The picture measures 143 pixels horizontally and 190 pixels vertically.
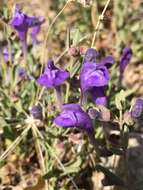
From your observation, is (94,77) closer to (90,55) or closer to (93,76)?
(93,76)

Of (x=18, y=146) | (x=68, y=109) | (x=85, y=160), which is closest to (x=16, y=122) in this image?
(x=18, y=146)

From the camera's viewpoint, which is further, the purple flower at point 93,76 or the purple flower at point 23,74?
the purple flower at point 23,74

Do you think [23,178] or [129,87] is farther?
[129,87]

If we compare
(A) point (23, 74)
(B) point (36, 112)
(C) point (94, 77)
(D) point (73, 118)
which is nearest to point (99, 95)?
(C) point (94, 77)

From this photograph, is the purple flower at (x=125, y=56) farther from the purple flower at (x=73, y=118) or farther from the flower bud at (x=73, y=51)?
the purple flower at (x=73, y=118)

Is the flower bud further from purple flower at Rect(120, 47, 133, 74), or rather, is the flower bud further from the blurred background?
purple flower at Rect(120, 47, 133, 74)

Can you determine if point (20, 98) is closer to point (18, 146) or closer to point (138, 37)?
point (18, 146)

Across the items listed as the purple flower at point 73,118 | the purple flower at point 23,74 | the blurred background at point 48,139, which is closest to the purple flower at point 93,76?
the purple flower at point 73,118

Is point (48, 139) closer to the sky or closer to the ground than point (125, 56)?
closer to the ground

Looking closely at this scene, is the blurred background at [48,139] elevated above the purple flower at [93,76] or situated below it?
below
